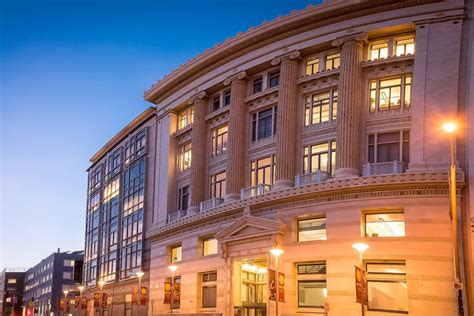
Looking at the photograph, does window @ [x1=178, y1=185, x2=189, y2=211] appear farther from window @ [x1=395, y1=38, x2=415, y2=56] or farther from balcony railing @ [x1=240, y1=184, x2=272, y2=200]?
window @ [x1=395, y1=38, x2=415, y2=56]

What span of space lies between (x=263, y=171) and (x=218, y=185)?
6.57 meters

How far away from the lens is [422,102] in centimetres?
4841

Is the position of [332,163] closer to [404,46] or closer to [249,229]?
[249,229]

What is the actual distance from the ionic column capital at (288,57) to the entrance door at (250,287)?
16.7 meters

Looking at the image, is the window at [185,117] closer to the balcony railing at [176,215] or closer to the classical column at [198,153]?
the classical column at [198,153]

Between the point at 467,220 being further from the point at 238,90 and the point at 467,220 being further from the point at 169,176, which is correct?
the point at 169,176

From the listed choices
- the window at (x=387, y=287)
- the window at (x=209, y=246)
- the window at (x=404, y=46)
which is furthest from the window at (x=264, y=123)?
the window at (x=387, y=287)

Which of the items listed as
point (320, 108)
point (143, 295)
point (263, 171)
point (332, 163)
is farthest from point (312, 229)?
point (143, 295)

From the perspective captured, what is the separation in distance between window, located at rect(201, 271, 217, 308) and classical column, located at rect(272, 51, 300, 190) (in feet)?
35.9

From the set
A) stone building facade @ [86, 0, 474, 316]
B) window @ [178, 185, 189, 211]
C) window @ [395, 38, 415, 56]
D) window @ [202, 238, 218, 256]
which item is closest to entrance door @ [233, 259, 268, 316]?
stone building facade @ [86, 0, 474, 316]

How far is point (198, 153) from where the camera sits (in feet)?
212

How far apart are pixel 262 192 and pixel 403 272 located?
1436 cm

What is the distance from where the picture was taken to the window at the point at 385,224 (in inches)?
1860

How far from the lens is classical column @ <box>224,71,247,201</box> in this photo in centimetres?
5909
